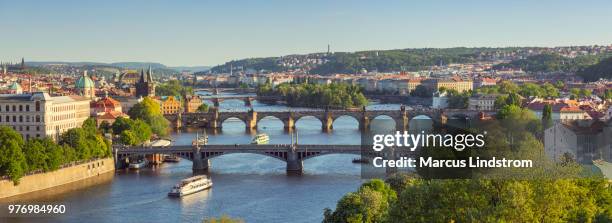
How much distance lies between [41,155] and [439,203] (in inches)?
656

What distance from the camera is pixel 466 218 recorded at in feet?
41.8

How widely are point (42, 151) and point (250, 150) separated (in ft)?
23.6

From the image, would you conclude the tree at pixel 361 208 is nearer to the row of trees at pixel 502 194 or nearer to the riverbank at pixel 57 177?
the row of trees at pixel 502 194

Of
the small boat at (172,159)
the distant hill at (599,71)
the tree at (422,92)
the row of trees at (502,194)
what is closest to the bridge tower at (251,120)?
the small boat at (172,159)

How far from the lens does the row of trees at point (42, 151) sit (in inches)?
1042

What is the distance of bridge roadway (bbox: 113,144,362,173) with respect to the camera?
107 feet

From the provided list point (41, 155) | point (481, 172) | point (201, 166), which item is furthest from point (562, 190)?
point (201, 166)

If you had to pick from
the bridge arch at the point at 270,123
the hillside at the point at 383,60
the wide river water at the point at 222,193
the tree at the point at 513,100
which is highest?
the hillside at the point at 383,60

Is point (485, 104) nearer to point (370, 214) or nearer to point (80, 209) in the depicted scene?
point (80, 209)

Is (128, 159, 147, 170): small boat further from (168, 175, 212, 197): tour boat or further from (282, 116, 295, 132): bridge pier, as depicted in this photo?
(282, 116, 295, 132): bridge pier

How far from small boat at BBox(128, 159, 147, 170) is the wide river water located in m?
0.62

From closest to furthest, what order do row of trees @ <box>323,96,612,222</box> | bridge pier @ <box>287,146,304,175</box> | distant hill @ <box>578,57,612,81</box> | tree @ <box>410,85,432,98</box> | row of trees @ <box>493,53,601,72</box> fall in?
row of trees @ <box>323,96,612,222</box> < bridge pier @ <box>287,146,304,175</box> < tree @ <box>410,85,432,98</box> < distant hill @ <box>578,57,612,81</box> < row of trees @ <box>493,53,601,72</box>

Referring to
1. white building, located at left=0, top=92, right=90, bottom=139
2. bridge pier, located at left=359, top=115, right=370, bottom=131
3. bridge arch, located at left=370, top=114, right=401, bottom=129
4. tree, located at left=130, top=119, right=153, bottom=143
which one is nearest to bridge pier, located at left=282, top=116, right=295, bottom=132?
bridge pier, located at left=359, top=115, right=370, bottom=131

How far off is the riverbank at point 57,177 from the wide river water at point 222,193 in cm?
32
